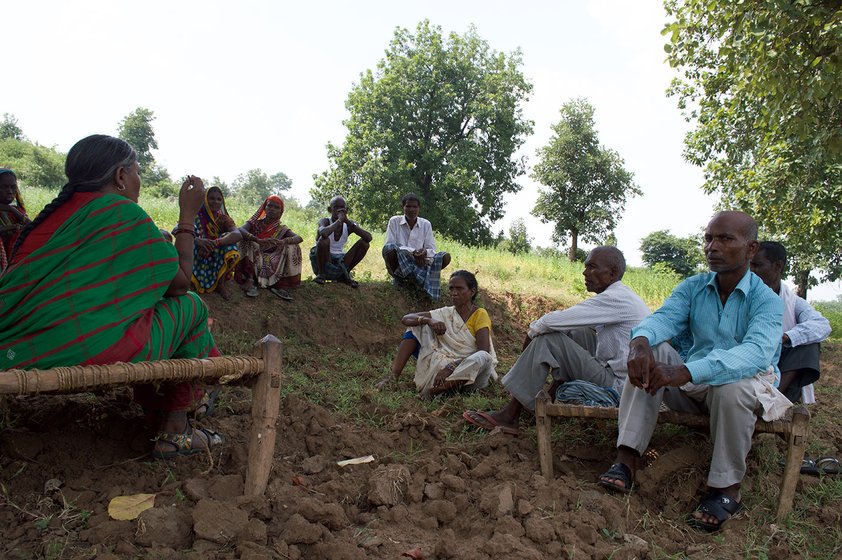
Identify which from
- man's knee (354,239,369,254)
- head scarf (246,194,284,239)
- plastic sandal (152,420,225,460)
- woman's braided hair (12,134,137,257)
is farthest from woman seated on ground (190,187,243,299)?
woman's braided hair (12,134,137,257)

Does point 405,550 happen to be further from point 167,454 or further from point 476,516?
point 167,454

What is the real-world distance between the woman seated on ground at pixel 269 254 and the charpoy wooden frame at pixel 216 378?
4.83m

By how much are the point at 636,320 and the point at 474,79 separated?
2861 cm

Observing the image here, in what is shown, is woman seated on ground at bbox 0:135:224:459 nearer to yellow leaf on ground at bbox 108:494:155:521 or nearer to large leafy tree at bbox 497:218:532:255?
yellow leaf on ground at bbox 108:494:155:521

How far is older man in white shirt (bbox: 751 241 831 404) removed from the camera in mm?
4164

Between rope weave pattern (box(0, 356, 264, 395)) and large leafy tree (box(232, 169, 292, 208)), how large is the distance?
80986 mm

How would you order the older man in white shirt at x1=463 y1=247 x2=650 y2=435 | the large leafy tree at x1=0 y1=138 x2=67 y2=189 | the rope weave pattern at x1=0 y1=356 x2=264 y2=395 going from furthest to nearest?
the large leafy tree at x1=0 y1=138 x2=67 y2=189
the older man in white shirt at x1=463 y1=247 x2=650 y2=435
the rope weave pattern at x1=0 y1=356 x2=264 y2=395

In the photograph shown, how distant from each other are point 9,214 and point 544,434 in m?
5.80

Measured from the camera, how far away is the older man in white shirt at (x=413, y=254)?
8.73 meters

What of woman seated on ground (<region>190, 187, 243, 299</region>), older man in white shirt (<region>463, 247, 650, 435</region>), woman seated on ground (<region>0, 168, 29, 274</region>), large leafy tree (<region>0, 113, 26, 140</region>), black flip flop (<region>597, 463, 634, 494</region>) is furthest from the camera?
large leafy tree (<region>0, 113, 26, 140</region>)

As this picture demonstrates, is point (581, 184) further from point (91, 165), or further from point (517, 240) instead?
point (91, 165)

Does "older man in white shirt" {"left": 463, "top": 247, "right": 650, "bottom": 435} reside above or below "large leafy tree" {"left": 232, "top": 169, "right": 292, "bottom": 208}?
below

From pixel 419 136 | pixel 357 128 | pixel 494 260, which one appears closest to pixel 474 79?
pixel 419 136

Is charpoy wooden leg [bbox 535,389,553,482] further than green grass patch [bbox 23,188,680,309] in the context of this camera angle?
No
